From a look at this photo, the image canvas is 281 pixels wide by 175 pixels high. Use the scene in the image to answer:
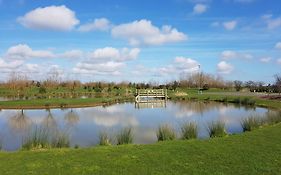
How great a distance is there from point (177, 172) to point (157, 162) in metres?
1.08

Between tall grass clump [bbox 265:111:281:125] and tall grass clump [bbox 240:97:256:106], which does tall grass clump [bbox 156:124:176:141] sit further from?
tall grass clump [bbox 240:97:256:106]

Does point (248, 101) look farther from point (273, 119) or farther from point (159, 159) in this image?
point (159, 159)

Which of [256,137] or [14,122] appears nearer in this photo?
[256,137]

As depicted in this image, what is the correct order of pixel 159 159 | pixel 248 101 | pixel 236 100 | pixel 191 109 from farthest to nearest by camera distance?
pixel 236 100, pixel 248 101, pixel 191 109, pixel 159 159

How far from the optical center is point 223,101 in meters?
43.6

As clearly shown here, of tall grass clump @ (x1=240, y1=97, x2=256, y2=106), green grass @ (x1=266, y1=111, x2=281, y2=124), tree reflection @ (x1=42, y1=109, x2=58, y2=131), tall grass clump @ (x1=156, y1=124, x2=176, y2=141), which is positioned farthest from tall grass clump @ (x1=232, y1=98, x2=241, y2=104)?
tall grass clump @ (x1=156, y1=124, x2=176, y2=141)

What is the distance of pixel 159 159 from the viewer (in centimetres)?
946

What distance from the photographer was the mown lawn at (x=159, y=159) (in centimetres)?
834

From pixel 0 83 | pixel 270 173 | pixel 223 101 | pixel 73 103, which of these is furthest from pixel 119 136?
pixel 0 83

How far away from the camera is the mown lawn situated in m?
8.34

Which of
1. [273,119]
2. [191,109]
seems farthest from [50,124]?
[191,109]

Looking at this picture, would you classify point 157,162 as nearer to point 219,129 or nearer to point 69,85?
point 219,129

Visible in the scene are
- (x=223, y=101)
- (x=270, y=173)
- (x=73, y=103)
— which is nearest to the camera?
(x=270, y=173)

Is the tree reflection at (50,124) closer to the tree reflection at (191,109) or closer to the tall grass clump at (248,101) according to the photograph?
the tree reflection at (191,109)
